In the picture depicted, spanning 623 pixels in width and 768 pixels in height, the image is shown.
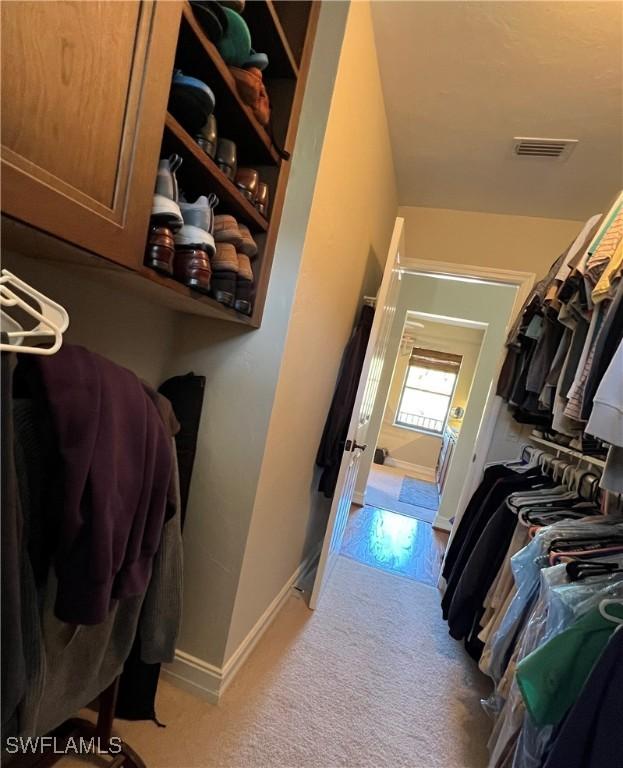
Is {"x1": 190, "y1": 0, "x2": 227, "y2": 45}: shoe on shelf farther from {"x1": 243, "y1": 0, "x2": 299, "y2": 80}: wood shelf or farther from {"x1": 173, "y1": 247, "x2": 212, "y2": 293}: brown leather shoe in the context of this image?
{"x1": 173, "y1": 247, "x2": 212, "y2": 293}: brown leather shoe

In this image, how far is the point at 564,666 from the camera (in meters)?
0.87

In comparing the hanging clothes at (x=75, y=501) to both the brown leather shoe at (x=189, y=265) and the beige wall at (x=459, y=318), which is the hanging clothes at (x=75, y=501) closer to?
the brown leather shoe at (x=189, y=265)

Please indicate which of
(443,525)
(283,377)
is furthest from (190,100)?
(443,525)

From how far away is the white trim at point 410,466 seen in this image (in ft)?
19.2

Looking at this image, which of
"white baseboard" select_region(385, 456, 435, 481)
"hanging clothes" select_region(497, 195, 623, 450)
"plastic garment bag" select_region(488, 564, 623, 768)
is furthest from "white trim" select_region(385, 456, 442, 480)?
"plastic garment bag" select_region(488, 564, 623, 768)

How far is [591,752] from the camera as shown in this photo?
0.74 m

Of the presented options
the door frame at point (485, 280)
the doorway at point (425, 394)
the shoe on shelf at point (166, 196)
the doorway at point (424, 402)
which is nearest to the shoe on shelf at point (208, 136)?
the shoe on shelf at point (166, 196)

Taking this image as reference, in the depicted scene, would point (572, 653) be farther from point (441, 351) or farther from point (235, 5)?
point (441, 351)

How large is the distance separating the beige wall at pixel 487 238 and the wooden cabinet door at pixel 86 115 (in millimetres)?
2271

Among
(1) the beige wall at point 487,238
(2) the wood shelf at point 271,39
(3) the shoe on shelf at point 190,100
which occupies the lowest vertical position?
(3) the shoe on shelf at point 190,100

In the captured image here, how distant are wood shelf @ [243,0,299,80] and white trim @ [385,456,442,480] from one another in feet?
18.0

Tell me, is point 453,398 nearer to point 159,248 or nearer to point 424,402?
point 424,402

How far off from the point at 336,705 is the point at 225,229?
1792 millimetres

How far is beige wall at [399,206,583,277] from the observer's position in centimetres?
245
